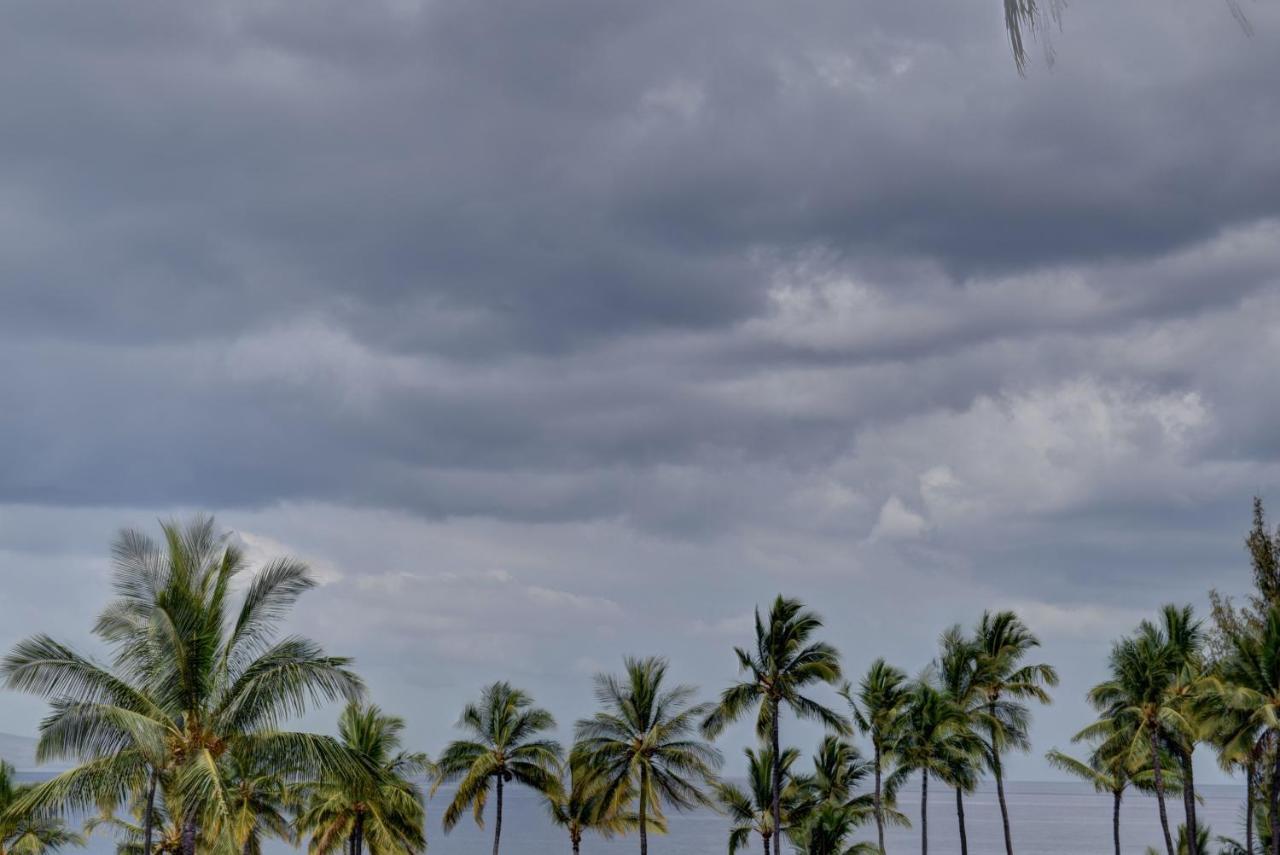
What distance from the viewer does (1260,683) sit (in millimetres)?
46125

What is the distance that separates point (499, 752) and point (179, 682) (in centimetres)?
3295

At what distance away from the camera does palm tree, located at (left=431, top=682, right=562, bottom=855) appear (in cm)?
5653

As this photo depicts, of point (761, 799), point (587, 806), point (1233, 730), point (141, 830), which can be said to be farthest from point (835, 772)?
point (141, 830)

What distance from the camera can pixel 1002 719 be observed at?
2522 inches

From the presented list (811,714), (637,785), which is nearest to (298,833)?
(637,785)

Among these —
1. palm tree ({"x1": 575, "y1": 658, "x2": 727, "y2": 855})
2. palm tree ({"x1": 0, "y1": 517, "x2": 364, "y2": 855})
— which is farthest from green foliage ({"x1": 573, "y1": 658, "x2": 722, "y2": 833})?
palm tree ({"x1": 0, "y1": 517, "x2": 364, "y2": 855})

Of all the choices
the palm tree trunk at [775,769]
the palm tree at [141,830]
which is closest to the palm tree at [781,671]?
the palm tree trunk at [775,769]

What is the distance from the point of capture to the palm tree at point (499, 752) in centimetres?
5653

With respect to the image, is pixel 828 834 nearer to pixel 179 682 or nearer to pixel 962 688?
pixel 962 688

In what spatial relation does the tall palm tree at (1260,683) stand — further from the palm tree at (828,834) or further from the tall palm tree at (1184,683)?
the palm tree at (828,834)

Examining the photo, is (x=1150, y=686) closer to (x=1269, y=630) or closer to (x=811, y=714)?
(x=1269, y=630)

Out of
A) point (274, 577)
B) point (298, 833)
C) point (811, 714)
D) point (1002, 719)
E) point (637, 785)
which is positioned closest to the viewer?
point (274, 577)

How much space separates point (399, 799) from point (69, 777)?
2626 centimetres

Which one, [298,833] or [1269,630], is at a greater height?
[1269,630]
